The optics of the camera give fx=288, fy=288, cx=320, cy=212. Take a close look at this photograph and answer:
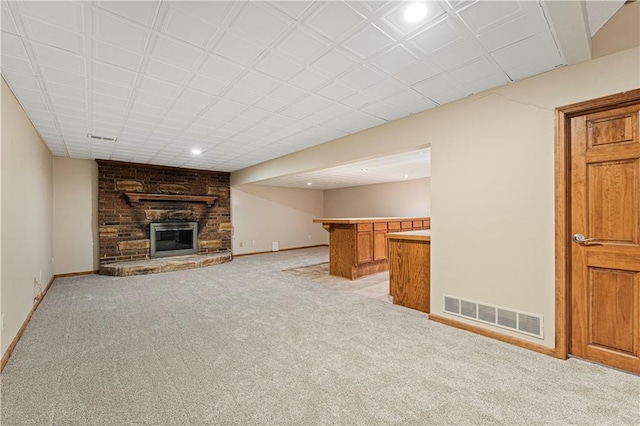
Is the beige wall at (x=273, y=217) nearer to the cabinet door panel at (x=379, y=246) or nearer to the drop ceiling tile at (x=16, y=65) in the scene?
the cabinet door panel at (x=379, y=246)

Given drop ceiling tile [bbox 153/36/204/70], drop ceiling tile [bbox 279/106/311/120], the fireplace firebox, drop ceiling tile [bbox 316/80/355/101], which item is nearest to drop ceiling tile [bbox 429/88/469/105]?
drop ceiling tile [bbox 316/80/355/101]

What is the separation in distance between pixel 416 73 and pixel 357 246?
3.29m

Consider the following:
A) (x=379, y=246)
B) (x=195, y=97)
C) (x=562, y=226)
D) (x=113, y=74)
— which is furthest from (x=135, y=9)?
(x=379, y=246)

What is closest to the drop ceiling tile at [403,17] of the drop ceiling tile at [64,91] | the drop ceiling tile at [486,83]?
the drop ceiling tile at [486,83]

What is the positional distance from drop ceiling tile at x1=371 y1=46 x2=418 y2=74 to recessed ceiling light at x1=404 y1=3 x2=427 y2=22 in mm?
295

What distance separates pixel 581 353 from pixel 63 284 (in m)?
6.78

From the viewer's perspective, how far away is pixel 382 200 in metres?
8.82

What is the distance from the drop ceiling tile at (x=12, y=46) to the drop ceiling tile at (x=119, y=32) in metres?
0.51

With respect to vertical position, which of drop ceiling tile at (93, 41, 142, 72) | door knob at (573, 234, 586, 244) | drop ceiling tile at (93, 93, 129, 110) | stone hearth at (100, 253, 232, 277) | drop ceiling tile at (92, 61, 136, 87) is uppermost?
drop ceiling tile at (93, 41, 142, 72)

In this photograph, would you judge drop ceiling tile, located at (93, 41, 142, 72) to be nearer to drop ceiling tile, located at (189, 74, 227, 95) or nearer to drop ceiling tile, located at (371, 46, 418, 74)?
drop ceiling tile, located at (189, 74, 227, 95)

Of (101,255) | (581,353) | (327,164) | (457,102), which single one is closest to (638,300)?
(581,353)

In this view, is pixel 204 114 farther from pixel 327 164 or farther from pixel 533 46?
pixel 533 46

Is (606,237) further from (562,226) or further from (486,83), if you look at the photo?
(486,83)

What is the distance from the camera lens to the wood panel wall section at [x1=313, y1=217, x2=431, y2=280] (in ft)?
16.7
